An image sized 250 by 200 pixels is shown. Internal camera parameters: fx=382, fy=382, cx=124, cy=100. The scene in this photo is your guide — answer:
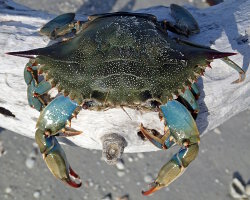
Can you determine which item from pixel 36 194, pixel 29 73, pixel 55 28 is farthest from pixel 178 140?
pixel 36 194

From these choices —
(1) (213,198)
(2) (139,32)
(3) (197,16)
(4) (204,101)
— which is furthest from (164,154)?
(2) (139,32)

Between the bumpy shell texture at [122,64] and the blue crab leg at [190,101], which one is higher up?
the bumpy shell texture at [122,64]

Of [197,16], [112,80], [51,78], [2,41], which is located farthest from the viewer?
[197,16]

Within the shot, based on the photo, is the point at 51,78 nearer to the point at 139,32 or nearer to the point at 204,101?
the point at 139,32

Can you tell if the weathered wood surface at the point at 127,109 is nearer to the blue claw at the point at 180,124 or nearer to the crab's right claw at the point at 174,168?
the blue claw at the point at 180,124

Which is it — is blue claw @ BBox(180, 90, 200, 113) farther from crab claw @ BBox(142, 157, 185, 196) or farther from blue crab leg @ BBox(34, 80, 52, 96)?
blue crab leg @ BBox(34, 80, 52, 96)

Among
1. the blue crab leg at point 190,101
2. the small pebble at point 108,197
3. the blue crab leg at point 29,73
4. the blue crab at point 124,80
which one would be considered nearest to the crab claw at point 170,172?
the blue crab at point 124,80

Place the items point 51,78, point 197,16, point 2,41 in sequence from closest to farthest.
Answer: point 51,78 < point 2,41 < point 197,16
